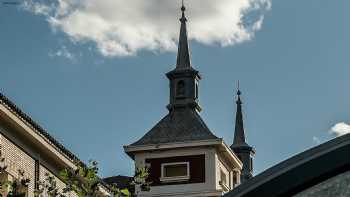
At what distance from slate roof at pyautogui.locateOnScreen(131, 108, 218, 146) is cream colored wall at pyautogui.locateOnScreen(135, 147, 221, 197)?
0.60m

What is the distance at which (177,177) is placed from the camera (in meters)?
53.2

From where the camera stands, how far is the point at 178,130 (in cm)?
5425

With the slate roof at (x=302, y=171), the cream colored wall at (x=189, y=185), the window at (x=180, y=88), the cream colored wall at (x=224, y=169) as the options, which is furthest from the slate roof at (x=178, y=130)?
the slate roof at (x=302, y=171)

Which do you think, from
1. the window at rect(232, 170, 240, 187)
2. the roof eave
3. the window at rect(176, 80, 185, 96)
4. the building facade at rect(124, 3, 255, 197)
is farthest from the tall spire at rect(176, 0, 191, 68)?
the roof eave

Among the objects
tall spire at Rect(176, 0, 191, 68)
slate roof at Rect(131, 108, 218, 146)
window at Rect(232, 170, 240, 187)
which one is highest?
tall spire at Rect(176, 0, 191, 68)

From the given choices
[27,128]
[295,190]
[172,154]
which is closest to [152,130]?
[172,154]

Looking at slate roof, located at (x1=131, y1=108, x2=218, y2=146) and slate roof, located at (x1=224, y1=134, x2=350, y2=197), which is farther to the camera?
slate roof, located at (x1=131, y1=108, x2=218, y2=146)

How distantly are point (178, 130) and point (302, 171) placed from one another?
153 ft

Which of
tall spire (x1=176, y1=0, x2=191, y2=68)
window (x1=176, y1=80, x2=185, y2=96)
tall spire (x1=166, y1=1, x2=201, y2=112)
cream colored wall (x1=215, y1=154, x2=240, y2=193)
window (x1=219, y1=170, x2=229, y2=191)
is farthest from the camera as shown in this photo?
tall spire (x1=176, y1=0, x2=191, y2=68)

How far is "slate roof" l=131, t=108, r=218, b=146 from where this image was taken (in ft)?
175

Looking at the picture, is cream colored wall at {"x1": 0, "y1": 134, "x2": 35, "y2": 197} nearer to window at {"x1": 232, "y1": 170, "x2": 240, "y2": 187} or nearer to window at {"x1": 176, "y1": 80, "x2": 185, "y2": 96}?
window at {"x1": 176, "y1": 80, "x2": 185, "y2": 96}

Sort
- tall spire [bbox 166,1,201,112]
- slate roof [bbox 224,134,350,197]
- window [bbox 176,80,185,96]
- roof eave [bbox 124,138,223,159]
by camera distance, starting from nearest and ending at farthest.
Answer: slate roof [bbox 224,134,350,197]
roof eave [bbox 124,138,223,159]
tall spire [bbox 166,1,201,112]
window [bbox 176,80,185,96]

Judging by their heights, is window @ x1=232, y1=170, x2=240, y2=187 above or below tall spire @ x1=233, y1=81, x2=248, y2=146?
below

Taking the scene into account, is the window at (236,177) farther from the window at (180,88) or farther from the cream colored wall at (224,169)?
the window at (180,88)
